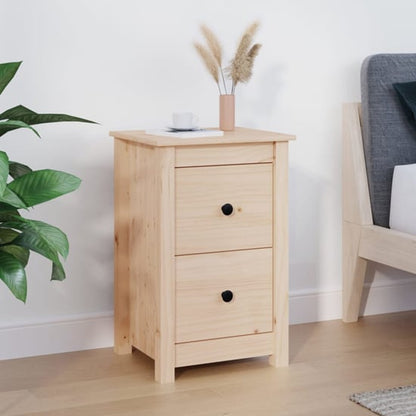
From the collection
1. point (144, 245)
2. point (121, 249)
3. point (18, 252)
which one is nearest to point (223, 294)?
point (144, 245)

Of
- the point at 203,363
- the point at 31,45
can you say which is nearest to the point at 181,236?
the point at 203,363

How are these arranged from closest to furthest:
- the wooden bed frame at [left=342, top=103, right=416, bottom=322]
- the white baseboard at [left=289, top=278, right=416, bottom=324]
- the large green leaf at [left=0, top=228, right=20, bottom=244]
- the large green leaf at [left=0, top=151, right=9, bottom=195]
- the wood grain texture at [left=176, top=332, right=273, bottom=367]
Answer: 1. the large green leaf at [left=0, top=151, right=9, bottom=195]
2. the large green leaf at [left=0, top=228, right=20, bottom=244]
3. the wood grain texture at [left=176, top=332, right=273, bottom=367]
4. the wooden bed frame at [left=342, top=103, right=416, bottom=322]
5. the white baseboard at [left=289, top=278, right=416, bottom=324]

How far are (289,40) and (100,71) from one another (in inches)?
26.6

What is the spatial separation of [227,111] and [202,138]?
0.26 meters

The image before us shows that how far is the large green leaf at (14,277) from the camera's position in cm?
204

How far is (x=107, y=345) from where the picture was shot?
2908 millimetres

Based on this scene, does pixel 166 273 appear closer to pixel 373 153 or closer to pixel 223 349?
pixel 223 349

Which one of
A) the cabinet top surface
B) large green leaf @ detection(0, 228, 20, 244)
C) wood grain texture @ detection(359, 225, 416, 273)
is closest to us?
large green leaf @ detection(0, 228, 20, 244)

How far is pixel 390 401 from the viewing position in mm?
2396

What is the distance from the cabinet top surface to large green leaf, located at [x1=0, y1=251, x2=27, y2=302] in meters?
0.58

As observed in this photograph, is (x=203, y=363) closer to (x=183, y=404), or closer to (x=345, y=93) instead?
(x=183, y=404)

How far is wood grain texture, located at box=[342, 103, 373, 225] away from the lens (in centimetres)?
313

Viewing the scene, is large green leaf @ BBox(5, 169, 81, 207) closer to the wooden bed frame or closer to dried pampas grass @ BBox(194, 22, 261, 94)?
dried pampas grass @ BBox(194, 22, 261, 94)

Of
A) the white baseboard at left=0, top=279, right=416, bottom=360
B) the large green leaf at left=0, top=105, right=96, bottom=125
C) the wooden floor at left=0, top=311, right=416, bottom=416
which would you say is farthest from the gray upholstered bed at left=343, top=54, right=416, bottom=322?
the large green leaf at left=0, top=105, right=96, bottom=125
